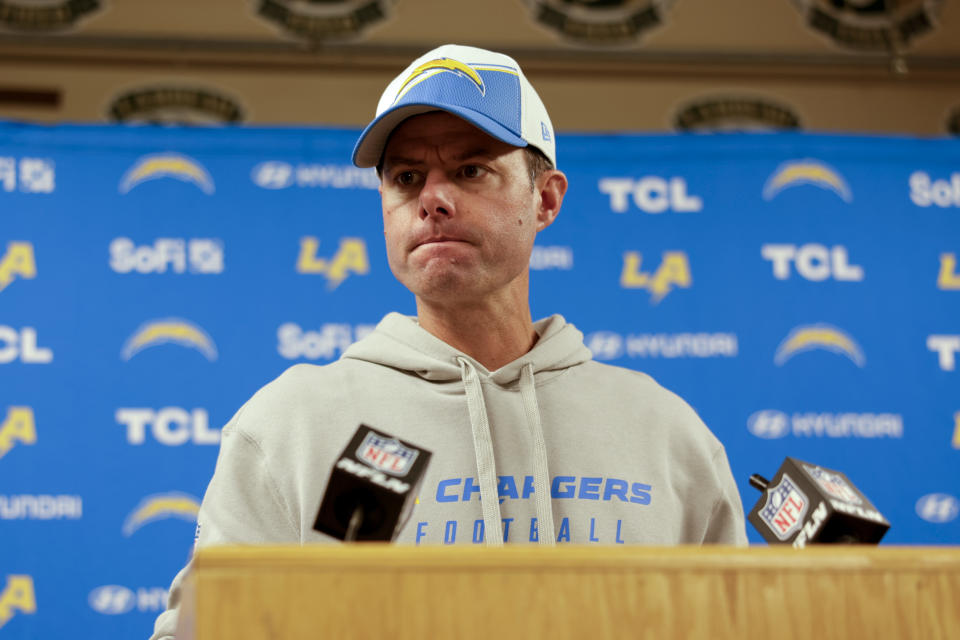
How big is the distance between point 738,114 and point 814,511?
3.12 m

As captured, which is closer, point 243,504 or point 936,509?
point 243,504

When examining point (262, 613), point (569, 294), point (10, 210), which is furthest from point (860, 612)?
point (10, 210)

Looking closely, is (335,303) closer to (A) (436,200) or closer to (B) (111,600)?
(B) (111,600)

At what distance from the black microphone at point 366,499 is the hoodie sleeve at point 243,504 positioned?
42 cm

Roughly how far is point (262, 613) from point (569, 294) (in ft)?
7.33

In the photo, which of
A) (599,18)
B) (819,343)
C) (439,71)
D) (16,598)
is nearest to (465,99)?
(439,71)

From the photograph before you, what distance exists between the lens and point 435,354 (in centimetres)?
138

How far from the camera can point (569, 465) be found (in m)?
1.28

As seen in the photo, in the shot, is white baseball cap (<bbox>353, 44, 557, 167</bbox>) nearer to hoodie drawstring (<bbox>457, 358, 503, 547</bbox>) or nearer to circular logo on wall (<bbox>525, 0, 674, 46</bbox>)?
hoodie drawstring (<bbox>457, 358, 503, 547</bbox>)

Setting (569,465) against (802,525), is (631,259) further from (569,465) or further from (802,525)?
(802,525)

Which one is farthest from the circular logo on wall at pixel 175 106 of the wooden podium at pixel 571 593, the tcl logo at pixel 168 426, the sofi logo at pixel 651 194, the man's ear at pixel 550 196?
the wooden podium at pixel 571 593

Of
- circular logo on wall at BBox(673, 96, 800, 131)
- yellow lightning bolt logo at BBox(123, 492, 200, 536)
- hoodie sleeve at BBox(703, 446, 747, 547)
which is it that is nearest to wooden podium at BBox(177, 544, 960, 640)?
hoodie sleeve at BBox(703, 446, 747, 547)

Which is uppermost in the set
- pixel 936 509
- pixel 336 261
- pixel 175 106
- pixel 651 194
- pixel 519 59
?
pixel 519 59

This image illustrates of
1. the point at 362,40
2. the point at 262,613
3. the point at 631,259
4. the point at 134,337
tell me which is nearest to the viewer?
the point at 262,613
